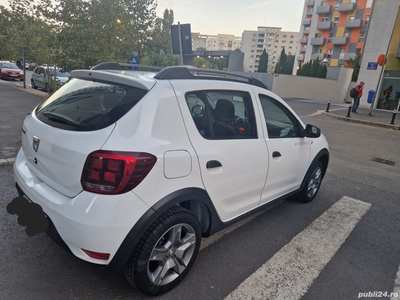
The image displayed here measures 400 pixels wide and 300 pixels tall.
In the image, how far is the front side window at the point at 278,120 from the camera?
3.04 meters

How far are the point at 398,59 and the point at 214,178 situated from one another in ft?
70.2

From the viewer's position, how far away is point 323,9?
51.6 m

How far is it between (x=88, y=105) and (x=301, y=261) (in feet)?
8.05

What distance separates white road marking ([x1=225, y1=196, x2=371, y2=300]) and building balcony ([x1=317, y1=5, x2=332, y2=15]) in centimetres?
5805

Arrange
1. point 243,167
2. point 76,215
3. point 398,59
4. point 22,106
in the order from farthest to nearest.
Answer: point 398,59 → point 22,106 → point 243,167 → point 76,215

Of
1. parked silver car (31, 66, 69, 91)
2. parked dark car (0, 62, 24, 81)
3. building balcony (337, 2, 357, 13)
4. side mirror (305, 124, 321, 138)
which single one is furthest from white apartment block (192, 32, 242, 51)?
side mirror (305, 124, 321, 138)

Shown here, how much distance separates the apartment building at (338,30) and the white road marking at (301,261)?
155 feet

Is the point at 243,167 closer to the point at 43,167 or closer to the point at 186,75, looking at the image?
the point at 186,75

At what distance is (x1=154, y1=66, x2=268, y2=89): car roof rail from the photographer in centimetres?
227

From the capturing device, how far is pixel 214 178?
93.0 inches

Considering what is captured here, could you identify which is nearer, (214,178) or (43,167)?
(43,167)

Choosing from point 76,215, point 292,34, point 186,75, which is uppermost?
point 292,34

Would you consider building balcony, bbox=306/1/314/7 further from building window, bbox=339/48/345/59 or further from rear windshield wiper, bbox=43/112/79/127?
rear windshield wiper, bbox=43/112/79/127

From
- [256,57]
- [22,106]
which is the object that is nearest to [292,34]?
[256,57]
